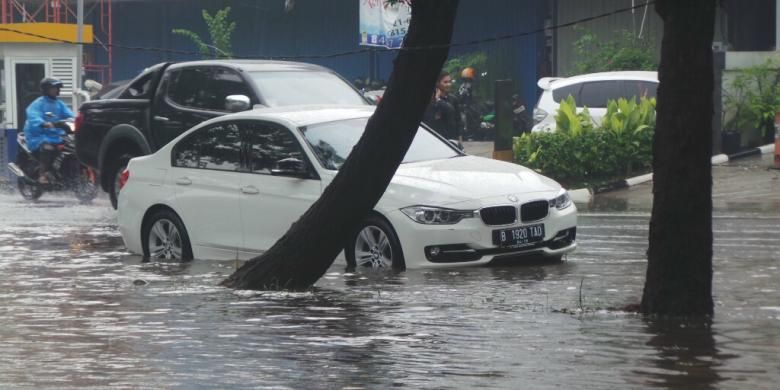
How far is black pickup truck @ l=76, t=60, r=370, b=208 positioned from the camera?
18078mm

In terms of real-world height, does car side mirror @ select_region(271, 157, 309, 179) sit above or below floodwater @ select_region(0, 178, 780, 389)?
above

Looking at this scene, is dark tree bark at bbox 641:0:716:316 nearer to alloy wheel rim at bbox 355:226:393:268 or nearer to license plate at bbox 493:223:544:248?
license plate at bbox 493:223:544:248

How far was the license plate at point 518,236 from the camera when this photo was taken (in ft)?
42.1

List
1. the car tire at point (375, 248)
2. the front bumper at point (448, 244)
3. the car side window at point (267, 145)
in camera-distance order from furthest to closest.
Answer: the car side window at point (267, 145) → the car tire at point (375, 248) → the front bumper at point (448, 244)

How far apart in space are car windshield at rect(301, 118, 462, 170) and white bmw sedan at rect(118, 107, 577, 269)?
0.04 feet

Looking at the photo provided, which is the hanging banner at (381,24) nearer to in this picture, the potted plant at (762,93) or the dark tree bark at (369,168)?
the potted plant at (762,93)

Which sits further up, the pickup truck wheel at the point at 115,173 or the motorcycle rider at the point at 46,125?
the motorcycle rider at the point at 46,125

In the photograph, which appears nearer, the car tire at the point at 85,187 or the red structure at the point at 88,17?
the car tire at the point at 85,187

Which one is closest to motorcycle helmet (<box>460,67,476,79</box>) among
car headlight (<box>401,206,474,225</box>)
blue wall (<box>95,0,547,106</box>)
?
blue wall (<box>95,0,547,106</box>)

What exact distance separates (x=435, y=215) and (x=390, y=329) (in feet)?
9.78

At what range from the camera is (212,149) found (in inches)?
569

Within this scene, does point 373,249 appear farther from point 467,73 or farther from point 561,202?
point 467,73

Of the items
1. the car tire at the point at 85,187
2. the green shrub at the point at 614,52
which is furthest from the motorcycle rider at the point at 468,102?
the car tire at the point at 85,187

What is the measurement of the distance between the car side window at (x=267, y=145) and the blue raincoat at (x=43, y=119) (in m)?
9.58
